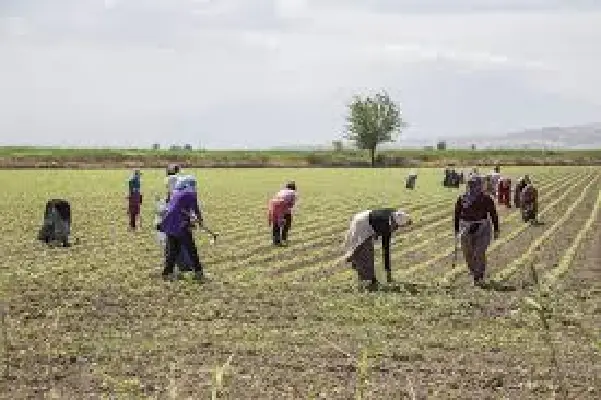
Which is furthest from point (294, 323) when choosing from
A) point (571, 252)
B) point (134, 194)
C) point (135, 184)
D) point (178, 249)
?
point (134, 194)

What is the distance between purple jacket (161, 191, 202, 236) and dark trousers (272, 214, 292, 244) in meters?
6.83

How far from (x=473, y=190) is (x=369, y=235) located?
2.15m

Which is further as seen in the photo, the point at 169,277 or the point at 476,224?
the point at 476,224

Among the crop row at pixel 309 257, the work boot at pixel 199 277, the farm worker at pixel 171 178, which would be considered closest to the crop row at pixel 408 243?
the crop row at pixel 309 257

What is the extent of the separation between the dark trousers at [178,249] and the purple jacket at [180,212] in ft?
0.31

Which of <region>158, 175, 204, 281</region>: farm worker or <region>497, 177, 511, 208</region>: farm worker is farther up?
<region>158, 175, 204, 281</region>: farm worker

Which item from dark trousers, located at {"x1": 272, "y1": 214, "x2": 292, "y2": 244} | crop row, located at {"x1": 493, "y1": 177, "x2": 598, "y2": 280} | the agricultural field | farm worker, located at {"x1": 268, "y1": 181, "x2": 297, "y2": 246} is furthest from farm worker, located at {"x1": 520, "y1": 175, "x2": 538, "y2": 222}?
farm worker, located at {"x1": 268, "y1": 181, "x2": 297, "y2": 246}

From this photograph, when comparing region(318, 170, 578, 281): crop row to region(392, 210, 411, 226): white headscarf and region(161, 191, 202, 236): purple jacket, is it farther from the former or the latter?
region(161, 191, 202, 236): purple jacket

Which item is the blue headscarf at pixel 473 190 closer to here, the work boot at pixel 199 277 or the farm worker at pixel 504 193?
the work boot at pixel 199 277

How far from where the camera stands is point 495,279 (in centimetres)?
1728

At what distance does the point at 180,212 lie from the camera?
16.5 metres

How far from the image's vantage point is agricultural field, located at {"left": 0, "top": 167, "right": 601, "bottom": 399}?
9398mm

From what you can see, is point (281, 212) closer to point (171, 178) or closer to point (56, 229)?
point (56, 229)

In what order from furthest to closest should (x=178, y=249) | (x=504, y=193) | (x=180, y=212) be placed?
1. (x=504, y=193)
2. (x=178, y=249)
3. (x=180, y=212)
